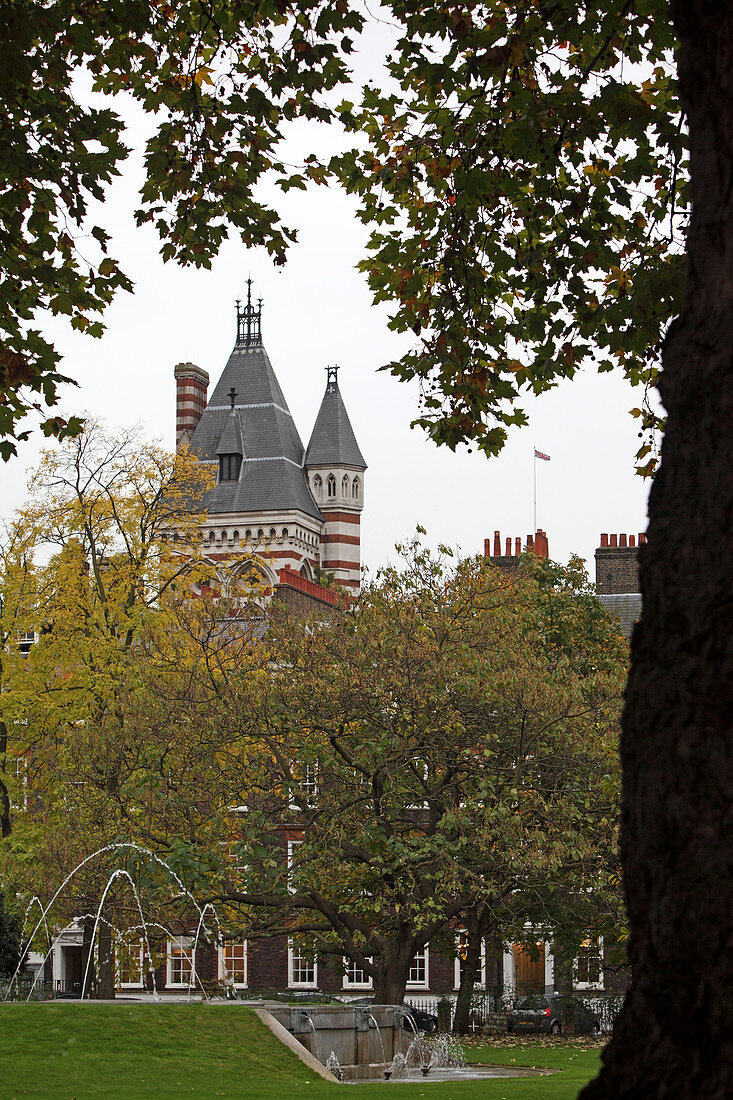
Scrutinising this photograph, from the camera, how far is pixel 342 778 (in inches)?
872

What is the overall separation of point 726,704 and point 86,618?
92.0 ft

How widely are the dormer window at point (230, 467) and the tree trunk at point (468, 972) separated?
45659mm

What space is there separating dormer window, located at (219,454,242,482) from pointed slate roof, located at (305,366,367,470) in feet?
16.0

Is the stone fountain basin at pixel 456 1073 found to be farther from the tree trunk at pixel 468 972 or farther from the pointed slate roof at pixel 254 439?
the pointed slate roof at pixel 254 439

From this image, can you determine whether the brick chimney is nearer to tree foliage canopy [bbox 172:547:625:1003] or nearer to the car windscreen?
the car windscreen

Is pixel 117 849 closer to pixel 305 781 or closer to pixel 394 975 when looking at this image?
pixel 305 781

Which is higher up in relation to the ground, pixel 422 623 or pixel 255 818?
pixel 422 623

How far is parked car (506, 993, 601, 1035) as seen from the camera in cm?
3344

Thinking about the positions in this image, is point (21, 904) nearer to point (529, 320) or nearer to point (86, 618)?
point (86, 618)

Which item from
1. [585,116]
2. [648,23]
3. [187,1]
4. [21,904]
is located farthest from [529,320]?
[21,904]

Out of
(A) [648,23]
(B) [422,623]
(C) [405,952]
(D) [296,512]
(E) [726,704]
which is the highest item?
(D) [296,512]

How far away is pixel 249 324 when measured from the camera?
77.8 meters

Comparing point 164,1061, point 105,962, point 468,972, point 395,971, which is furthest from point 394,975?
point 164,1061

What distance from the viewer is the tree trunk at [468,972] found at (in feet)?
92.4
